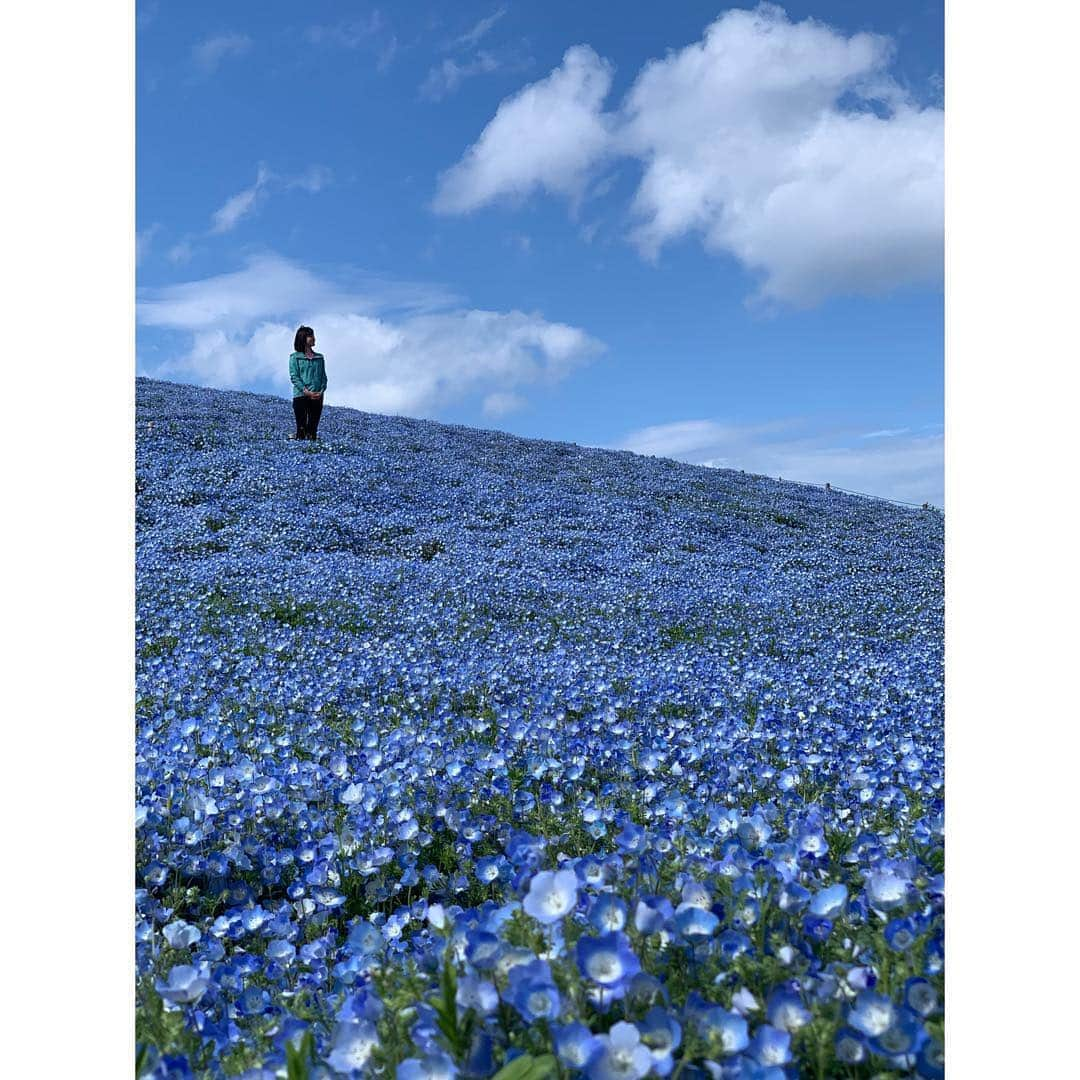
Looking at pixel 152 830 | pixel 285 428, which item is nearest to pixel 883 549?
pixel 285 428

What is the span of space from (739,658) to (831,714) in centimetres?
248

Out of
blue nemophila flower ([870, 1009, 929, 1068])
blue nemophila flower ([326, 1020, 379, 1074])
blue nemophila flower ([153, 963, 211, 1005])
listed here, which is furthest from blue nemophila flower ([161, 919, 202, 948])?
blue nemophila flower ([870, 1009, 929, 1068])

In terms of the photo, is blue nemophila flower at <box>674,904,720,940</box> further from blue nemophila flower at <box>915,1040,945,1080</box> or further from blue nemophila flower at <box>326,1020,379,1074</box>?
blue nemophila flower at <box>326,1020,379,1074</box>

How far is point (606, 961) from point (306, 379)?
17.4 m

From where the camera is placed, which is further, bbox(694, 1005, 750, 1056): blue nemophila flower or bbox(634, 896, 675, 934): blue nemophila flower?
bbox(634, 896, 675, 934): blue nemophila flower

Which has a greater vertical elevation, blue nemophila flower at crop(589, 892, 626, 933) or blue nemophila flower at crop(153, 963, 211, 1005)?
blue nemophila flower at crop(589, 892, 626, 933)

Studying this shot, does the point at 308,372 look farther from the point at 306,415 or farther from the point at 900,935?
the point at 900,935

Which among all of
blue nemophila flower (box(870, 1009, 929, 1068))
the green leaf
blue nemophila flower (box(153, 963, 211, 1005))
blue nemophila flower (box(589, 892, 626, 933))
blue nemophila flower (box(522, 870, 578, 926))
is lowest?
blue nemophila flower (box(153, 963, 211, 1005))

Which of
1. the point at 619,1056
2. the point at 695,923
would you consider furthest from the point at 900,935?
the point at 619,1056

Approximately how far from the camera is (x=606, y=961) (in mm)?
1903

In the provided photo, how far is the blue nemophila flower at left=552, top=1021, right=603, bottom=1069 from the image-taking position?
1.73 m

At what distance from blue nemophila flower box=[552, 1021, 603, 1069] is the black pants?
19800 mm

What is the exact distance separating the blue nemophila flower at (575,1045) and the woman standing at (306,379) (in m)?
13.8

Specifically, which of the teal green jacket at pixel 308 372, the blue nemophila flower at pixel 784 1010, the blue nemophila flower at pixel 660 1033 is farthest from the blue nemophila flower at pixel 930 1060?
the teal green jacket at pixel 308 372
